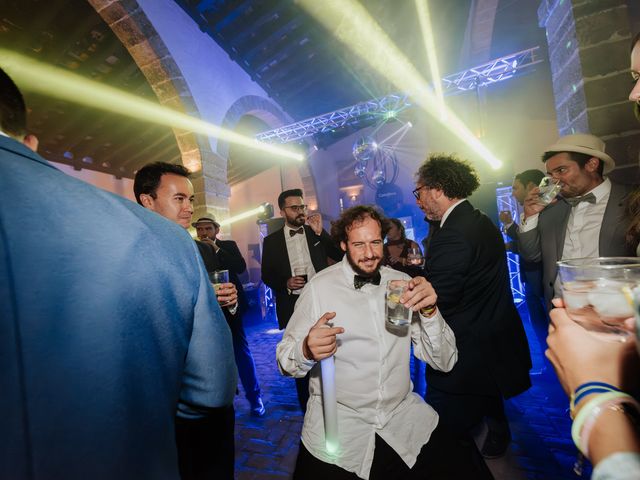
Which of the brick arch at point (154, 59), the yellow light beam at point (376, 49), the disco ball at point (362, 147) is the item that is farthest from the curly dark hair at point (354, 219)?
the disco ball at point (362, 147)

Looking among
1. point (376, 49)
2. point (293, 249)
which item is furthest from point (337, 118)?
point (293, 249)

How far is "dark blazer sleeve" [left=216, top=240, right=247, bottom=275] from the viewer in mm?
4043

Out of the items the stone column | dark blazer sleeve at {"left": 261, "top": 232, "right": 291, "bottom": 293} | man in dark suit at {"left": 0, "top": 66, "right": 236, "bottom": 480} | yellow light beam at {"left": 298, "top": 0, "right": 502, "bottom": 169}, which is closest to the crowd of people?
man in dark suit at {"left": 0, "top": 66, "right": 236, "bottom": 480}

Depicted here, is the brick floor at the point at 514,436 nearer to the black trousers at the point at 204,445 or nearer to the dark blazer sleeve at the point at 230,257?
the black trousers at the point at 204,445

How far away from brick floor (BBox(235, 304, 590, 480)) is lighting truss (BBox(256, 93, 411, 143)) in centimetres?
675

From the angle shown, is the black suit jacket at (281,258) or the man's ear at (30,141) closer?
the man's ear at (30,141)

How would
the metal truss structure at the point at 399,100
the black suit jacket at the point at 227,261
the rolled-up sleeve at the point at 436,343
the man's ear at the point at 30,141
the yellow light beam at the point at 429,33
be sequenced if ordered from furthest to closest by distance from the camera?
1. the yellow light beam at the point at 429,33
2. the metal truss structure at the point at 399,100
3. the black suit jacket at the point at 227,261
4. the rolled-up sleeve at the point at 436,343
5. the man's ear at the point at 30,141

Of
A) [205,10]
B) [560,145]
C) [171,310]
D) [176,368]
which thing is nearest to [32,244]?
[171,310]

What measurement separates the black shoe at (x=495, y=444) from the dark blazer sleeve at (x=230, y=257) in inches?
128

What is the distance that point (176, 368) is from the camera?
0.90 m

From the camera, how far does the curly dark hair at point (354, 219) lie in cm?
217

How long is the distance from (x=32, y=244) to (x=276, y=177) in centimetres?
1564

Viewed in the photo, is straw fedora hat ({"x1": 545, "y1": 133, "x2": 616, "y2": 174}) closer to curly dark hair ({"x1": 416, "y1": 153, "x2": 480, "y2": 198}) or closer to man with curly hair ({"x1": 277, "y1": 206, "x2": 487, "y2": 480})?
curly dark hair ({"x1": 416, "y1": 153, "x2": 480, "y2": 198})

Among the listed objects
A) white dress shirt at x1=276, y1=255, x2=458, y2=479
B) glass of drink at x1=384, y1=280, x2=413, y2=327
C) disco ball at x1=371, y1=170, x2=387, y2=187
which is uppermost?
disco ball at x1=371, y1=170, x2=387, y2=187
